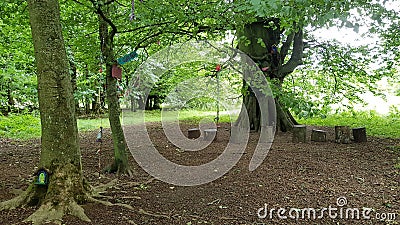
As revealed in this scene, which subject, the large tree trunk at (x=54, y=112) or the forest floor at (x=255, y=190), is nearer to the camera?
the large tree trunk at (x=54, y=112)

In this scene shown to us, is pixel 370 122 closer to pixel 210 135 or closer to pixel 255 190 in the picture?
pixel 210 135

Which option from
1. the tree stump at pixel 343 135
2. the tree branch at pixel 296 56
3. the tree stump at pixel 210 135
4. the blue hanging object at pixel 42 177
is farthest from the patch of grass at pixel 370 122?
the blue hanging object at pixel 42 177

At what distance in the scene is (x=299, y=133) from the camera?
7.22 m

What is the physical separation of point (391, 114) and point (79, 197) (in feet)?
42.1

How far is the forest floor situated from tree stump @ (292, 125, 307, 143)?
0.86 m

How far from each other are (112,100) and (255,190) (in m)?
2.29

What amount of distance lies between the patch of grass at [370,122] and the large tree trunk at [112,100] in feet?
19.8

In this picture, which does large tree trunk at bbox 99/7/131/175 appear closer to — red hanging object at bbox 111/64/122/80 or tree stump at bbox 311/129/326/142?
red hanging object at bbox 111/64/122/80

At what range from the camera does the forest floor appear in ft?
10.3

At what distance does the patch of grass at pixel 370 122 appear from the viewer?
892cm

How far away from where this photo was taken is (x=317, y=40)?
27.2 feet

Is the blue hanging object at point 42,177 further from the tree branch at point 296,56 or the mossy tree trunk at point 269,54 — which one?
the tree branch at point 296,56

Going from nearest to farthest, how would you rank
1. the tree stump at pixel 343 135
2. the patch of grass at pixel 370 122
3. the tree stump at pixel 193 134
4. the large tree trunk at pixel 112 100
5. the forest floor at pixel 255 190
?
the forest floor at pixel 255 190 → the large tree trunk at pixel 112 100 → the tree stump at pixel 343 135 → the tree stump at pixel 193 134 → the patch of grass at pixel 370 122

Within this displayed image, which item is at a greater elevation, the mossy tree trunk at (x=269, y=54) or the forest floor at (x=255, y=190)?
the mossy tree trunk at (x=269, y=54)
